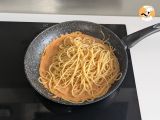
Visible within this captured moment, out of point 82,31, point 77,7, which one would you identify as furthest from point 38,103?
point 77,7

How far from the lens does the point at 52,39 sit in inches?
39.5

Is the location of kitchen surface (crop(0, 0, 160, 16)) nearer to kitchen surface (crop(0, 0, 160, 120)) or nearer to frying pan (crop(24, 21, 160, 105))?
kitchen surface (crop(0, 0, 160, 120))

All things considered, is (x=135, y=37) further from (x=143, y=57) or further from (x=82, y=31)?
(x=82, y=31)

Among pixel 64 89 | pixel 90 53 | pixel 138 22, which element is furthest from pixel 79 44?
pixel 138 22

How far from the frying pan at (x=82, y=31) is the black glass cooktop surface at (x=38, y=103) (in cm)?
4

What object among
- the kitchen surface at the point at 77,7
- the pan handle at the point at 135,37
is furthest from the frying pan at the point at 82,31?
the kitchen surface at the point at 77,7

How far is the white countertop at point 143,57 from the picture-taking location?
0.89 meters

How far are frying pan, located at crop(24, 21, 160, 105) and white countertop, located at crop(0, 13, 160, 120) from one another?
2.6 inches

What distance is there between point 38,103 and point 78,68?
166 mm

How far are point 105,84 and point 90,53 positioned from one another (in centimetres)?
13

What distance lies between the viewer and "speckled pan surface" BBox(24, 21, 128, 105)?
34.1 inches

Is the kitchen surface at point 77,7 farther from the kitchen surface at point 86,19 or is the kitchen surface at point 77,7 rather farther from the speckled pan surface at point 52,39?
the speckled pan surface at point 52,39

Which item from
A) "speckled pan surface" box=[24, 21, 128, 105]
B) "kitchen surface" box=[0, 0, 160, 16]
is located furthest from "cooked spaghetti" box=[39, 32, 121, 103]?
"kitchen surface" box=[0, 0, 160, 16]

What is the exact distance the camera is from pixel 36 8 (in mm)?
1146
